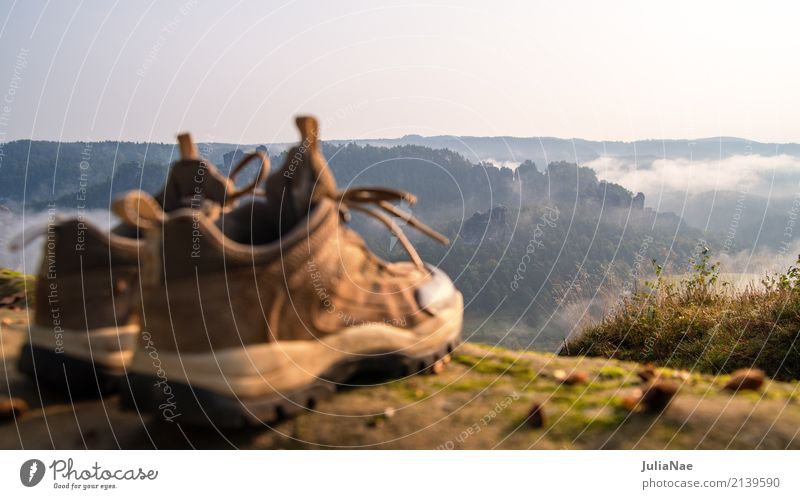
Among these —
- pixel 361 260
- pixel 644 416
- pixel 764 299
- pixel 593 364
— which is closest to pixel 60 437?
pixel 361 260

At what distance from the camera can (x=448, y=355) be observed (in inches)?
111

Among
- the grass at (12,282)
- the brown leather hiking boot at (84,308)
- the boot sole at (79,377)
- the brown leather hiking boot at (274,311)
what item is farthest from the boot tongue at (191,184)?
the grass at (12,282)

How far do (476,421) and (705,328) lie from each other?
2604 millimetres

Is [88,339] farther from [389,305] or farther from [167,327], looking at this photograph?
[389,305]

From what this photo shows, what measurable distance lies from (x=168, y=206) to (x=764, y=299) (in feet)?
13.0

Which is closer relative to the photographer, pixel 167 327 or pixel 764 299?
pixel 167 327

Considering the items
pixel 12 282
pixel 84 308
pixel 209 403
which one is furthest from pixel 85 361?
pixel 12 282

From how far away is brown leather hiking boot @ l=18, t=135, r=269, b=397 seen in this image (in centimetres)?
241

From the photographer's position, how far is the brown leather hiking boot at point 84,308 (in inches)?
Result: 95.0

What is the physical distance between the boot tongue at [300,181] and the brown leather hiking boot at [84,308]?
10.1 inches

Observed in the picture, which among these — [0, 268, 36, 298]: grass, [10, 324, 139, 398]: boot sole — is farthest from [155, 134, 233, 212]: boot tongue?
[0, 268, 36, 298]: grass

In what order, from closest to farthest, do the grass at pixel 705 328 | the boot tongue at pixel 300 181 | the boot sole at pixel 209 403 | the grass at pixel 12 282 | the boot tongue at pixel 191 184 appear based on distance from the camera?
the boot sole at pixel 209 403
the boot tongue at pixel 300 181
the boot tongue at pixel 191 184
the grass at pixel 705 328
the grass at pixel 12 282

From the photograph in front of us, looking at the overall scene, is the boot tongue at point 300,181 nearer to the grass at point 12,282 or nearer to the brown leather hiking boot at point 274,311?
the brown leather hiking boot at point 274,311

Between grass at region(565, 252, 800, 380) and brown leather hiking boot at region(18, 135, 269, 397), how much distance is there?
9.66 feet
